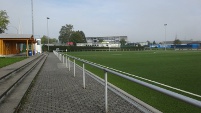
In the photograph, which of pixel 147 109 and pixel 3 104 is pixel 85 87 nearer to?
pixel 3 104

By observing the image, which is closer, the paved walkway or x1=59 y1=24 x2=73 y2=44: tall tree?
the paved walkway

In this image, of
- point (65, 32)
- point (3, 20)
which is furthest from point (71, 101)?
point (65, 32)

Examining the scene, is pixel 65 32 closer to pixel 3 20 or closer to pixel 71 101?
pixel 3 20

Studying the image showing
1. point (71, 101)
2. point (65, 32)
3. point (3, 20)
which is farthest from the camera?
point (65, 32)

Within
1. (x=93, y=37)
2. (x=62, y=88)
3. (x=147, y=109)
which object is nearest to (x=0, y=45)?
(x=62, y=88)

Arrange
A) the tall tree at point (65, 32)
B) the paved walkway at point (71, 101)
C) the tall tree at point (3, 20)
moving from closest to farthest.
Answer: the paved walkway at point (71, 101) → the tall tree at point (3, 20) → the tall tree at point (65, 32)

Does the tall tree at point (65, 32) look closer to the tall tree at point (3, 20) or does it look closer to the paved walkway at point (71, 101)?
the tall tree at point (3, 20)

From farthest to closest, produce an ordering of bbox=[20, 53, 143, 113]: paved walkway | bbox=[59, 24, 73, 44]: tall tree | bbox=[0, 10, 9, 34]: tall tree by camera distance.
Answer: bbox=[59, 24, 73, 44]: tall tree → bbox=[0, 10, 9, 34]: tall tree → bbox=[20, 53, 143, 113]: paved walkway

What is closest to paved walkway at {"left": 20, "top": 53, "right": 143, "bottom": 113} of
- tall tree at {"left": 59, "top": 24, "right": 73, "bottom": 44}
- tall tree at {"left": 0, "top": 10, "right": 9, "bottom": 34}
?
tall tree at {"left": 0, "top": 10, "right": 9, "bottom": 34}

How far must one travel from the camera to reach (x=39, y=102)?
6.88m

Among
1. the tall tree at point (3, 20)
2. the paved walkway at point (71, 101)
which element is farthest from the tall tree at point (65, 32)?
the paved walkway at point (71, 101)

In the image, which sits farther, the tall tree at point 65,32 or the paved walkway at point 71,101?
the tall tree at point 65,32

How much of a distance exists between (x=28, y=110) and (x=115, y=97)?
2.50m

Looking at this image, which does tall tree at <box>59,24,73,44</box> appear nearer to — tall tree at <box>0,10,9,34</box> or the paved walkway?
tall tree at <box>0,10,9,34</box>
